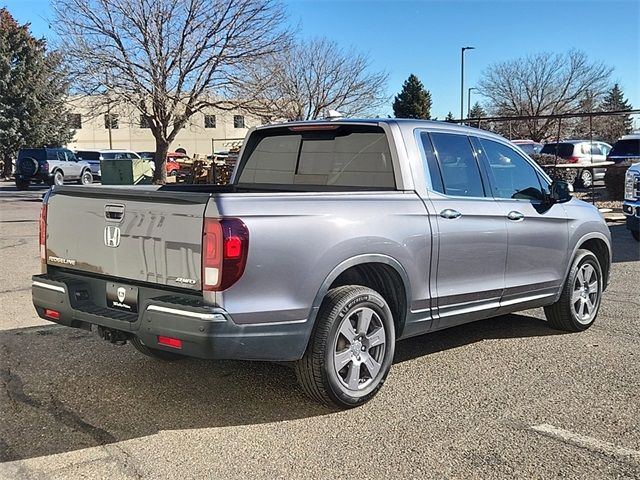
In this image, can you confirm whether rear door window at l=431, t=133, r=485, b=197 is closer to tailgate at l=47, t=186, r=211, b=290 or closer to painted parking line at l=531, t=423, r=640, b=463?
painted parking line at l=531, t=423, r=640, b=463

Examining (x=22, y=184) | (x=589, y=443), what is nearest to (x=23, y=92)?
(x=22, y=184)


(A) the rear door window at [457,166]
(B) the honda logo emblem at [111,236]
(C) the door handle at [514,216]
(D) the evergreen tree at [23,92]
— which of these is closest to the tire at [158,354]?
(B) the honda logo emblem at [111,236]

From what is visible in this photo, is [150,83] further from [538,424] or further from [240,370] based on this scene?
[538,424]

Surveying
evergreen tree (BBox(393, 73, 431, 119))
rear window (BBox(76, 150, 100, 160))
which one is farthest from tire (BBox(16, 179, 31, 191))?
evergreen tree (BBox(393, 73, 431, 119))

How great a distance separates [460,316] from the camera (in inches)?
191

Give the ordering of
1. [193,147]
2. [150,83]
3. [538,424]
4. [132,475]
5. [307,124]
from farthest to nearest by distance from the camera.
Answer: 1. [193,147]
2. [150,83]
3. [307,124]
4. [538,424]
5. [132,475]

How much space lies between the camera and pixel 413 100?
183ft

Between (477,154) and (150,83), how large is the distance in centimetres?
1864

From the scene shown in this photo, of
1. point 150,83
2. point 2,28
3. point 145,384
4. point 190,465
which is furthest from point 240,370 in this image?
point 2,28

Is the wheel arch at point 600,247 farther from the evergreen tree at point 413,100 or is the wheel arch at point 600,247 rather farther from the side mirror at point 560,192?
the evergreen tree at point 413,100

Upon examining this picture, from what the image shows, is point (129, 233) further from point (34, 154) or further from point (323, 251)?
point (34, 154)

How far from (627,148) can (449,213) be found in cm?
1925

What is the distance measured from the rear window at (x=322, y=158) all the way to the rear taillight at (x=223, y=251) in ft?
5.01

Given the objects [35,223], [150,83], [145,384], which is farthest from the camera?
[150,83]
